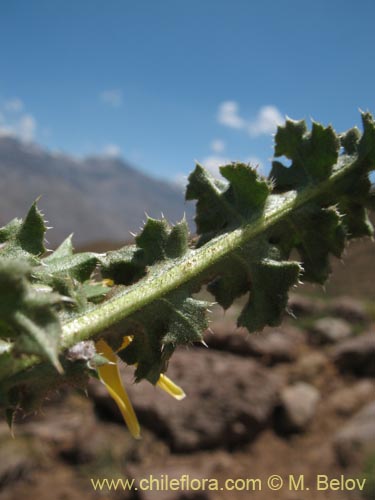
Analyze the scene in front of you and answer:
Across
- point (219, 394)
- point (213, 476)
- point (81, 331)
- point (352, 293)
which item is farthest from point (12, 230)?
point (352, 293)

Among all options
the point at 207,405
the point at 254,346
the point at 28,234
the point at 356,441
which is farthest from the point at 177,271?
the point at 254,346

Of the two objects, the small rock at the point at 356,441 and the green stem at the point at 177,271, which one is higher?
the green stem at the point at 177,271

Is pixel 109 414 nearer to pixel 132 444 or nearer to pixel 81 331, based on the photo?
pixel 132 444

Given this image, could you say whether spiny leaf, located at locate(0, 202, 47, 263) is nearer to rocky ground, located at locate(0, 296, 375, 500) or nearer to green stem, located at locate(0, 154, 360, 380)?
green stem, located at locate(0, 154, 360, 380)

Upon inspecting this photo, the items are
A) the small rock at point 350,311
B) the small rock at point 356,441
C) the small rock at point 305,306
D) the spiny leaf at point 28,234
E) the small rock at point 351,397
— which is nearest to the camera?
the spiny leaf at point 28,234

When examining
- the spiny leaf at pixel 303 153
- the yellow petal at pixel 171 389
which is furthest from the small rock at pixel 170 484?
the spiny leaf at pixel 303 153

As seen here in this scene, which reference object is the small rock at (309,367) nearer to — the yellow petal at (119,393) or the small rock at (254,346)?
the small rock at (254,346)

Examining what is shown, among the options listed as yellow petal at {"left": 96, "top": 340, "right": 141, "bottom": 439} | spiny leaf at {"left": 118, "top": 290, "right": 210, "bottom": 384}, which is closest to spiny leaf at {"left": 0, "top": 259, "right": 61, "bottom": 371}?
spiny leaf at {"left": 118, "top": 290, "right": 210, "bottom": 384}

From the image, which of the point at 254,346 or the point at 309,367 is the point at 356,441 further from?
the point at 254,346

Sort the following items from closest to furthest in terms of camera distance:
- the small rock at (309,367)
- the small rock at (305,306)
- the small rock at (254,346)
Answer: the small rock at (309,367)
the small rock at (254,346)
the small rock at (305,306)
